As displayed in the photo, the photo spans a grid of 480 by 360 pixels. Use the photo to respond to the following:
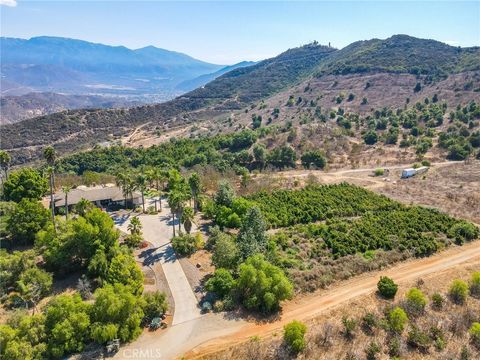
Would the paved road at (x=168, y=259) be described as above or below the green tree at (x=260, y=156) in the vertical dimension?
below

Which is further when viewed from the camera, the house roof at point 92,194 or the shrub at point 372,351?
the house roof at point 92,194

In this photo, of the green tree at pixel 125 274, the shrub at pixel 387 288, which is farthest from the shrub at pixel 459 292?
the green tree at pixel 125 274

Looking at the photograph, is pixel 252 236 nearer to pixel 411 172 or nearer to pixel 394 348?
pixel 394 348

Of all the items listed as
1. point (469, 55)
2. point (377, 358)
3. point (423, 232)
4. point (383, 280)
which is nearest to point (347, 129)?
point (423, 232)

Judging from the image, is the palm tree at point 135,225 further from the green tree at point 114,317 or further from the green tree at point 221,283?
the green tree at point 114,317

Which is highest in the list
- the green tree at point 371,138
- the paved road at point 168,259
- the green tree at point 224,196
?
the green tree at point 371,138

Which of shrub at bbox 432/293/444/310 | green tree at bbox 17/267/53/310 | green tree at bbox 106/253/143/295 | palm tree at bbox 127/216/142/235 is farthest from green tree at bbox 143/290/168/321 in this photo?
shrub at bbox 432/293/444/310

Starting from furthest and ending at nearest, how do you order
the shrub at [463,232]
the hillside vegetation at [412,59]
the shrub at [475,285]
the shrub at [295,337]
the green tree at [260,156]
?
the hillside vegetation at [412,59] < the green tree at [260,156] < the shrub at [463,232] < the shrub at [475,285] < the shrub at [295,337]
